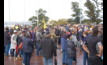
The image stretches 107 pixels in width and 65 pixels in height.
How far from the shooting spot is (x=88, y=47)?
265 inches

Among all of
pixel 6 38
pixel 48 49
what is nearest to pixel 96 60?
pixel 48 49

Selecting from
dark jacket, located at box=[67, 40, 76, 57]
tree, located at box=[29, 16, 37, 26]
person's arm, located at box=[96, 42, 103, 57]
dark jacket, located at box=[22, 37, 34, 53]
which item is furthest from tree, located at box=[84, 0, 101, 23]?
person's arm, located at box=[96, 42, 103, 57]

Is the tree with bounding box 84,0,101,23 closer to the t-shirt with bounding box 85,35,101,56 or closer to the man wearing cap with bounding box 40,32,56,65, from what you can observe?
the man wearing cap with bounding box 40,32,56,65

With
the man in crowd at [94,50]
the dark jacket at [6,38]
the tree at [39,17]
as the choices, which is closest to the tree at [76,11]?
the tree at [39,17]

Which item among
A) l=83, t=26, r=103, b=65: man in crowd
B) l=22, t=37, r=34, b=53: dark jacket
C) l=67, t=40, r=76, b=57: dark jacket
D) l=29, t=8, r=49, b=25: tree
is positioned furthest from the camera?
l=29, t=8, r=49, b=25: tree

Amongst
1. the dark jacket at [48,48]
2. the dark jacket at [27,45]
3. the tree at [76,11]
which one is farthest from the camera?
the tree at [76,11]

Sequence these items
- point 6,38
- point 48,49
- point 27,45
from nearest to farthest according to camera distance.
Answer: point 48,49 → point 27,45 → point 6,38

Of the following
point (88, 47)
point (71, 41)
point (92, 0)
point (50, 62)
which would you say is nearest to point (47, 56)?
point (50, 62)

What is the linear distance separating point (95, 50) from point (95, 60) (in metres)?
0.27

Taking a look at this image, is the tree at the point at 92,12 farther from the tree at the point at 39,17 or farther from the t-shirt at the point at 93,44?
the t-shirt at the point at 93,44

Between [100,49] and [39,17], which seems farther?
[39,17]

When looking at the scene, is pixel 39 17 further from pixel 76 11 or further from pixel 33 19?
pixel 76 11

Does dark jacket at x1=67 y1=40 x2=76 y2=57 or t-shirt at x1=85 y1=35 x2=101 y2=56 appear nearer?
t-shirt at x1=85 y1=35 x2=101 y2=56

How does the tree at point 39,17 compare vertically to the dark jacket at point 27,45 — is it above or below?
above
